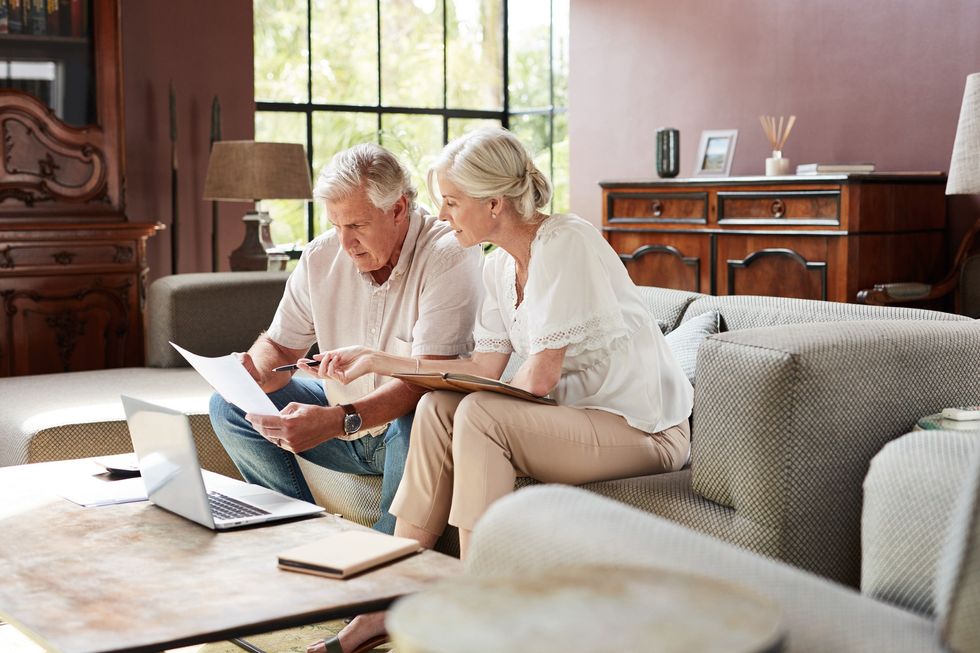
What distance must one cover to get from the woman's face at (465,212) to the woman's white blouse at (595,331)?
12cm

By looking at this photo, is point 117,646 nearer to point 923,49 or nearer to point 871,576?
point 871,576

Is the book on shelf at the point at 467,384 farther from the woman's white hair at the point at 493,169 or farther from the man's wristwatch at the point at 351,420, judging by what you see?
the woman's white hair at the point at 493,169

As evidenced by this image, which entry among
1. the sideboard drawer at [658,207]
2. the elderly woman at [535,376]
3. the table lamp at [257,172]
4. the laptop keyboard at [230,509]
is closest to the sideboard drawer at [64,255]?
the table lamp at [257,172]

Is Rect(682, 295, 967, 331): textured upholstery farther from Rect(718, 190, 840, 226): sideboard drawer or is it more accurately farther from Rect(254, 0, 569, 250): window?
Rect(254, 0, 569, 250): window

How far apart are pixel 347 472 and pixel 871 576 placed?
148cm

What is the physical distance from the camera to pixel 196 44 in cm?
556

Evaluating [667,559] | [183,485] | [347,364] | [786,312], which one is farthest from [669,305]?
[667,559]

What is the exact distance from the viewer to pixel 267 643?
237cm

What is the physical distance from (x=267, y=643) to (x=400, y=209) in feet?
3.19

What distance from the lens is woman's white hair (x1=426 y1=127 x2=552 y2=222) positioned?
7.30 ft

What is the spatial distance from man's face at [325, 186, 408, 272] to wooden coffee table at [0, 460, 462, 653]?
81cm

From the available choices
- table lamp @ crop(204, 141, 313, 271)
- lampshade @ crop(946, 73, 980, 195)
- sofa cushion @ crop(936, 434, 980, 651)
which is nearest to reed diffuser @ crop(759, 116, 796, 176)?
table lamp @ crop(204, 141, 313, 271)

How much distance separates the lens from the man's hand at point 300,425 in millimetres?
2240

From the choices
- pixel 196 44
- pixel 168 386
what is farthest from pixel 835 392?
pixel 196 44
